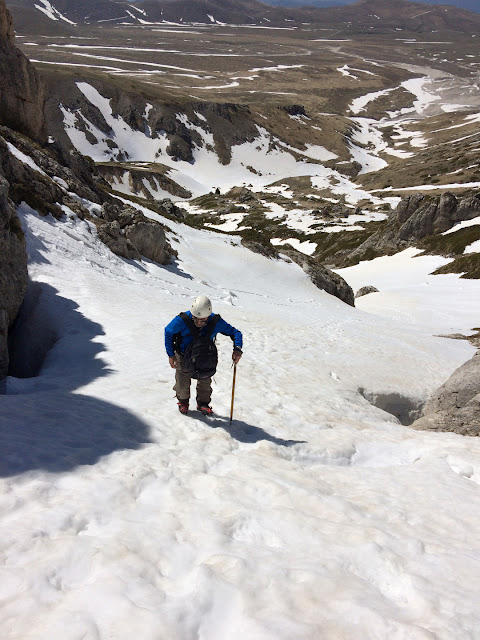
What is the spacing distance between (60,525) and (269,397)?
755 cm

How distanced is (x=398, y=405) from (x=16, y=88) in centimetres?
3916

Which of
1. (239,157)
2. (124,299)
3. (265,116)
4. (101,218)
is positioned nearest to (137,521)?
(124,299)

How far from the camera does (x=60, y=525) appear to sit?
4.47 metres

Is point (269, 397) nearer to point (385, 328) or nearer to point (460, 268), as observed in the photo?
point (385, 328)

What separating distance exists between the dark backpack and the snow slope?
1.27 meters

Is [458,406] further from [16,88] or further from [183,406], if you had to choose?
[16,88]

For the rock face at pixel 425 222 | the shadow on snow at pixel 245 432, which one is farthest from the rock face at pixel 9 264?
the rock face at pixel 425 222

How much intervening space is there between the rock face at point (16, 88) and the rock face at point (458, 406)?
39.1 meters

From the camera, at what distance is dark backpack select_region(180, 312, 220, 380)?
8.09 metres

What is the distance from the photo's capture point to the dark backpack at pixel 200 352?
809 centimetres

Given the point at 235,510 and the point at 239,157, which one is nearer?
the point at 235,510

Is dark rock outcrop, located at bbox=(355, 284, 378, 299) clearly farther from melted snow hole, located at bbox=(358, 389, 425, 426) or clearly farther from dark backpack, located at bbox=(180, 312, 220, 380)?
dark backpack, located at bbox=(180, 312, 220, 380)

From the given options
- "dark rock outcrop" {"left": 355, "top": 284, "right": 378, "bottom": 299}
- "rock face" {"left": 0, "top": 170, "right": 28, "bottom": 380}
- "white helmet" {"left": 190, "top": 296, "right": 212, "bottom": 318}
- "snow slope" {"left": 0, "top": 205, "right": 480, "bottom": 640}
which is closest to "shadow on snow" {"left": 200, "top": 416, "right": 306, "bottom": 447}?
"snow slope" {"left": 0, "top": 205, "right": 480, "bottom": 640}

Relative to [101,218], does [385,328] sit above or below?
below
